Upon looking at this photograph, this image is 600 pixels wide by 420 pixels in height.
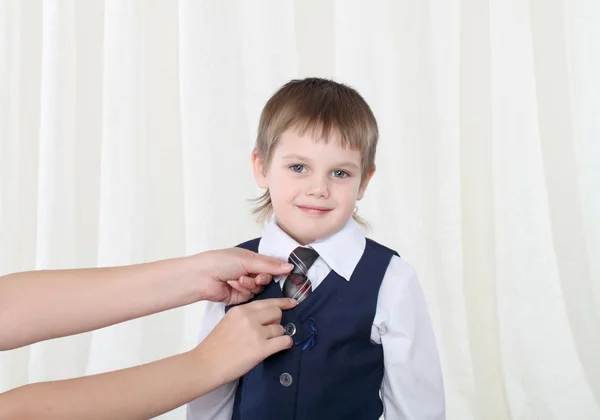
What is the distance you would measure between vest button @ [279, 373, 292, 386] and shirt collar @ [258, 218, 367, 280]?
178 mm

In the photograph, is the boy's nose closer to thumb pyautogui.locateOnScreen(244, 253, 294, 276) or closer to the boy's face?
the boy's face

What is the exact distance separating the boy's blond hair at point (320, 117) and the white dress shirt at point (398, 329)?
0.14m

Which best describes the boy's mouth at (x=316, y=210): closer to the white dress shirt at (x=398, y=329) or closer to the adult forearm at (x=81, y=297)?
the white dress shirt at (x=398, y=329)

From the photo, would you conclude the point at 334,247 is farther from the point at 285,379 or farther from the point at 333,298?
the point at 285,379

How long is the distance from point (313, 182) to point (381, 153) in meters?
0.84

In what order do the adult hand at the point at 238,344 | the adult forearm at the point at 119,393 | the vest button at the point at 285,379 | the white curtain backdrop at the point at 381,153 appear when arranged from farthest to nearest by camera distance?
the white curtain backdrop at the point at 381,153
the vest button at the point at 285,379
the adult hand at the point at 238,344
the adult forearm at the point at 119,393

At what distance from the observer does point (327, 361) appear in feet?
3.82

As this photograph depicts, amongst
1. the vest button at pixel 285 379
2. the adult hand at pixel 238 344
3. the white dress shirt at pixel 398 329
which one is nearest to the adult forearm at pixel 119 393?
the adult hand at pixel 238 344

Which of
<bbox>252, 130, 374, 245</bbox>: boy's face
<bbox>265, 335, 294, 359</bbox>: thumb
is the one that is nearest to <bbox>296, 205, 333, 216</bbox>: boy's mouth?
<bbox>252, 130, 374, 245</bbox>: boy's face

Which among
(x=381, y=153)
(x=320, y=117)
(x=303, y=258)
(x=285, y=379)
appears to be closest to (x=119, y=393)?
(x=285, y=379)

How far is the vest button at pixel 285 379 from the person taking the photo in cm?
115

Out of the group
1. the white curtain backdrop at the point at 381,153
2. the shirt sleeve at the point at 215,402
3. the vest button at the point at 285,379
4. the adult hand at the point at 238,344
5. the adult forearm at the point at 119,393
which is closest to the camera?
the adult forearm at the point at 119,393

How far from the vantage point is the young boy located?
3.82 ft

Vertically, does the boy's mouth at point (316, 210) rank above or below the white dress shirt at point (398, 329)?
above
